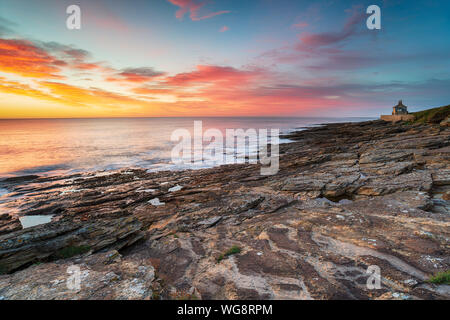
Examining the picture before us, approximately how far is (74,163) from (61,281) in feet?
136

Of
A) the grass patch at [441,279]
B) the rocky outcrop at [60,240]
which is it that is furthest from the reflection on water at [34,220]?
the grass patch at [441,279]

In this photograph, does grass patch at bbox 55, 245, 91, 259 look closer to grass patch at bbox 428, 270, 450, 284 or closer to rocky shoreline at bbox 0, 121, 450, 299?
rocky shoreline at bbox 0, 121, 450, 299

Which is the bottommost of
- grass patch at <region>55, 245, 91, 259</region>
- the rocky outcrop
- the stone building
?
grass patch at <region>55, 245, 91, 259</region>

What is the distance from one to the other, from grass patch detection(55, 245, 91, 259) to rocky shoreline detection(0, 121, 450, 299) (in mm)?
42

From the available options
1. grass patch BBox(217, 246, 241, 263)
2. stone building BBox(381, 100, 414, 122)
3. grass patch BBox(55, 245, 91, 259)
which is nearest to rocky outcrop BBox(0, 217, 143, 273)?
grass patch BBox(55, 245, 91, 259)

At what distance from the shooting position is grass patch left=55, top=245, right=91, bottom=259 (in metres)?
9.43

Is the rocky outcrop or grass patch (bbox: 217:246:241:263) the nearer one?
the rocky outcrop

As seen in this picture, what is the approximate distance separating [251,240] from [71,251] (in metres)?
8.71

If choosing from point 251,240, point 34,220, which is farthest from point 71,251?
point 34,220

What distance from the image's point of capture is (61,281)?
23.0 ft

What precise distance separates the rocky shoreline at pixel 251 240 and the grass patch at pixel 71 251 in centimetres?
4

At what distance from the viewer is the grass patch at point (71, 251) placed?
9.43 meters
